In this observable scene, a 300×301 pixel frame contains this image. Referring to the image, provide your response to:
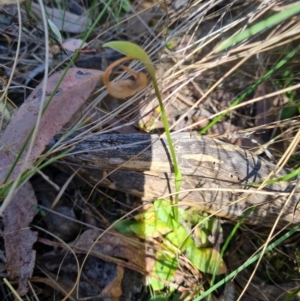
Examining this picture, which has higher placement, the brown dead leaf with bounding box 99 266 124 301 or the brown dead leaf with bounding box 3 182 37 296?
the brown dead leaf with bounding box 3 182 37 296

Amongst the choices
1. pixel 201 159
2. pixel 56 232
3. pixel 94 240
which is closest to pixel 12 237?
pixel 56 232

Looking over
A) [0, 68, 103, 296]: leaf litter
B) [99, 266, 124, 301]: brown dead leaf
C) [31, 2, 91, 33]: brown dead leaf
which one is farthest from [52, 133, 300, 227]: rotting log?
[31, 2, 91, 33]: brown dead leaf

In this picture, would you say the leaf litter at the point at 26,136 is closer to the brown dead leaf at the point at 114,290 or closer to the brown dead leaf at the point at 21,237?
the brown dead leaf at the point at 21,237

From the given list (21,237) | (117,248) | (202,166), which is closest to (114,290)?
(117,248)

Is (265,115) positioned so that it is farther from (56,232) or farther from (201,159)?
(56,232)

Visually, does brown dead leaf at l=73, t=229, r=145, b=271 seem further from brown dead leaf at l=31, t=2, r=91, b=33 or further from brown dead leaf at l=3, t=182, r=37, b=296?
brown dead leaf at l=31, t=2, r=91, b=33

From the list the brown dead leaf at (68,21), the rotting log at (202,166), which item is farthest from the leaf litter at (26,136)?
the brown dead leaf at (68,21)
